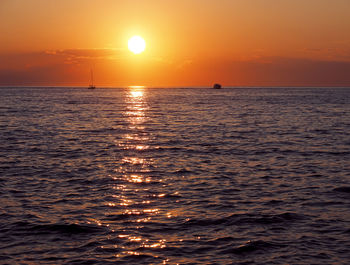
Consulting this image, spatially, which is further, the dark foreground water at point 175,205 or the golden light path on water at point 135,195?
the golden light path on water at point 135,195

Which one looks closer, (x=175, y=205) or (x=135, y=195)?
(x=175, y=205)

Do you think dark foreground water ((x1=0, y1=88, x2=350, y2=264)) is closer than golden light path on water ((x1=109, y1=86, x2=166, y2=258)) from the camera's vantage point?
Yes

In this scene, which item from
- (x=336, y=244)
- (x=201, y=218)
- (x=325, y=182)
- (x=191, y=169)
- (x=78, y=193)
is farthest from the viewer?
(x=191, y=169)

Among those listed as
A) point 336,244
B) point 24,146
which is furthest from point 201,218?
point 24,146

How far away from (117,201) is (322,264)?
9.33 metres

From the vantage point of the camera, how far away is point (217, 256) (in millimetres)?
12469

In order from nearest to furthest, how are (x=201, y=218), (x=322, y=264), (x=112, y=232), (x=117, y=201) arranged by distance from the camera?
(x=322, y=264)
(x=112, y=232)
(x=201, y=218)
(x=117, y=201)

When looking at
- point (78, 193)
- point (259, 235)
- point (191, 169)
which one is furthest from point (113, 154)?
point (259, 235)

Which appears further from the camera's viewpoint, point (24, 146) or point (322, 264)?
point (24, 146)

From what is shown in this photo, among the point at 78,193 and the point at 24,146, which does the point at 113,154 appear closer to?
the point at 24,146

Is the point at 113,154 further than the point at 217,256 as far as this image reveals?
Yes

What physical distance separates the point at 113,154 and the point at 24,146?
909 cm

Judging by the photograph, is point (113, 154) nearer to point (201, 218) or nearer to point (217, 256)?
point (201, 218)

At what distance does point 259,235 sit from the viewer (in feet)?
46.6
